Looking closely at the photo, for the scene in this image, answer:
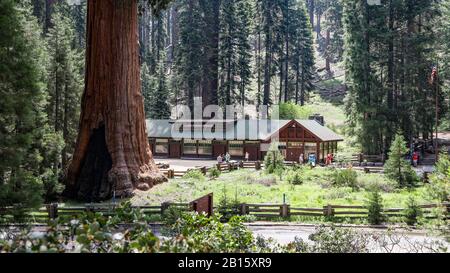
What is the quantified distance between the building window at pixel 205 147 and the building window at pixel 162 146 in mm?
3458

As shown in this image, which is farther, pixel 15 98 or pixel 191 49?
pixel 191 49

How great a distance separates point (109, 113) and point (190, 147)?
81.1ft

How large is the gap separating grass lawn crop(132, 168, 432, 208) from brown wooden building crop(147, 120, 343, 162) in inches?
381

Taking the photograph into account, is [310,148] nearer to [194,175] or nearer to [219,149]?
[219,149]

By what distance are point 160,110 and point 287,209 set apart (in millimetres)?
34486

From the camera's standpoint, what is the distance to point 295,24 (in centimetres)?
6794

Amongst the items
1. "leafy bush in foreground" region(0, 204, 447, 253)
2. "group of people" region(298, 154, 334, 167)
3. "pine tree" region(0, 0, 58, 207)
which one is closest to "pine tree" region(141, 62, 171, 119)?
"group of people" region(298, 154, 334, 167)

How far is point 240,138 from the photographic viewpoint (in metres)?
44.3

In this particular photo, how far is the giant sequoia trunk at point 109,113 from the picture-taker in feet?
71.2

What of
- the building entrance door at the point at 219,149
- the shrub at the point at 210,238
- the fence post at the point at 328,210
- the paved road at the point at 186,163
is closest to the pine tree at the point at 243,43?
the building entrance door at the point at 219,149

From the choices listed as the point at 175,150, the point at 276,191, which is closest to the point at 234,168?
the point at 276,191

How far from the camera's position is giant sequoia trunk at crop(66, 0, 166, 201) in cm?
2169
